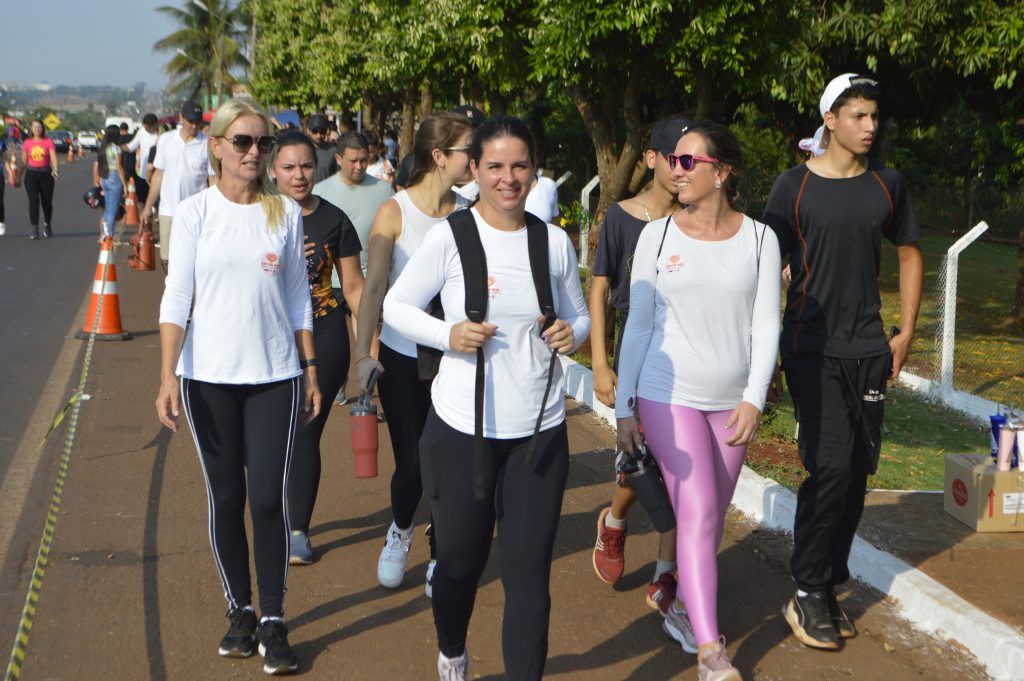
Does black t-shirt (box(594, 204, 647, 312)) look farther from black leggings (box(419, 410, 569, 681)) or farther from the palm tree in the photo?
the palm tree

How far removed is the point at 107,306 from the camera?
11.6 m

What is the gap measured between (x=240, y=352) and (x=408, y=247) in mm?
999

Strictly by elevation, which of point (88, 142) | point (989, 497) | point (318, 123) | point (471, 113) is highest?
point (88, 142)

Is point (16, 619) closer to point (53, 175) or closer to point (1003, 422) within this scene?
point (1003, 422)


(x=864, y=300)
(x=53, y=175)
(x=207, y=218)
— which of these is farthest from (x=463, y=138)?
(x=53, y=175)

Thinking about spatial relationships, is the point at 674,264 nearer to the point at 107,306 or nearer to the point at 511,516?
the point at 511,516

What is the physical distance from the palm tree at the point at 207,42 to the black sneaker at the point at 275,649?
91733 millimetres

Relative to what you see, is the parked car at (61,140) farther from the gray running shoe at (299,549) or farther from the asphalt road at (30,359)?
the gray running shoe at (299,549)

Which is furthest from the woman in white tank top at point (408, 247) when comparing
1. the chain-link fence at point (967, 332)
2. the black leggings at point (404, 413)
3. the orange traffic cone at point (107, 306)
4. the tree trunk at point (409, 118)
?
the tree trunk at point (409, 118)

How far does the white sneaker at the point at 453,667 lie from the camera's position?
3877 mm

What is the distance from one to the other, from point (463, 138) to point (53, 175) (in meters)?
17.8

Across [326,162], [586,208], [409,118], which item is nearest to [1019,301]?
[586,208]

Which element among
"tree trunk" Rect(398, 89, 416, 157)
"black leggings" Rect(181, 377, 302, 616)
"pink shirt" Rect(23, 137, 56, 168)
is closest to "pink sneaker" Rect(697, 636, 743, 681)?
"black leggings" Rect(181, 377, 302, 616)

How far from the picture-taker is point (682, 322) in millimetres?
4141
